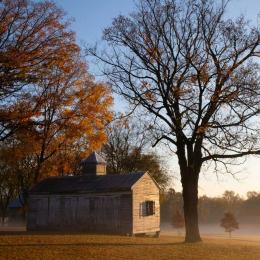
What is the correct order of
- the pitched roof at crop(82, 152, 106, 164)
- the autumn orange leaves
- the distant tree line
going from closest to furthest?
the autumn orange leaves, the pitched roof at crop(82, 152, 106, 164), the distant tree line

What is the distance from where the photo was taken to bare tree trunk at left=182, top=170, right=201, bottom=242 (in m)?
25.4

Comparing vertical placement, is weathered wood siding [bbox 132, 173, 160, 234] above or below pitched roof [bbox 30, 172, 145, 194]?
below

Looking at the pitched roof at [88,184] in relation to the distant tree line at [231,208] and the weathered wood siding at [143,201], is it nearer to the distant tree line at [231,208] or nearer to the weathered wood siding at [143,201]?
the weathered wood siding at [143,201]

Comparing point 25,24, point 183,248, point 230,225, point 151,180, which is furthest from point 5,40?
point 230,225

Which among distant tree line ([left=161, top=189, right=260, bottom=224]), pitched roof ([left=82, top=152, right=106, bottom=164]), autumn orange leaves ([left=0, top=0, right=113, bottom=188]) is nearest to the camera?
autumn orange leaves ([left=0, top=0, right=113, bottom=188])

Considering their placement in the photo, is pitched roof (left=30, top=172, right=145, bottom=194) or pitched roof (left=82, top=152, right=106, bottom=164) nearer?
pitched roof (left=30, top=172, right=145, bottom=194)

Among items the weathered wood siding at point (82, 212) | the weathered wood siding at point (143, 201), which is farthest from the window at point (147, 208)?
the weathered wood siding at point (82, 212)

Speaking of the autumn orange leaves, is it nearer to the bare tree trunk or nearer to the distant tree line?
the bare tree trunk

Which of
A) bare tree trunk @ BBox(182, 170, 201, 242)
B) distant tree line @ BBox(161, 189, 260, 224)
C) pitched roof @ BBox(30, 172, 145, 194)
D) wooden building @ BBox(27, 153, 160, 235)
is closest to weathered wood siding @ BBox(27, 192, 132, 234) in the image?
wooden building @ BBox(27, 153, 160, 235)

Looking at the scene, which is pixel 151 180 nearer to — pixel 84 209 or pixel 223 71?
pixel 84 209

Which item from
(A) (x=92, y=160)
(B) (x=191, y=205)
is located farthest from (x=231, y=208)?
(B) (x=191, y=205)

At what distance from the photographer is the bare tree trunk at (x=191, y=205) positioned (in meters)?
25.4

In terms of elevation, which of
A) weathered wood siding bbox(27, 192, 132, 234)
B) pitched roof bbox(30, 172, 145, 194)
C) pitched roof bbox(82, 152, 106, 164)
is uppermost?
pitched roof bbox(82, 152, 106, 164)

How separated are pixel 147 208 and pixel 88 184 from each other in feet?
16.9
